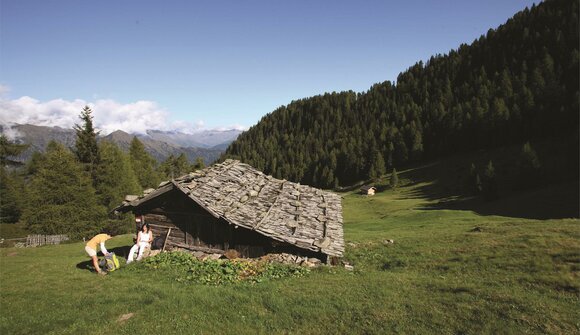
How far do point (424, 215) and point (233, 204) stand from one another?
32049 mm

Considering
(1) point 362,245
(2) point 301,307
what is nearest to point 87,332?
(2) point 301,307

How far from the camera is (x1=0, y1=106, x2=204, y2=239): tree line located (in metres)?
39.5

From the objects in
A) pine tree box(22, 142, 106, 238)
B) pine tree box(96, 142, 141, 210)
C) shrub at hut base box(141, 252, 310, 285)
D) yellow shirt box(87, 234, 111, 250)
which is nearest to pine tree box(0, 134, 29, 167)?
pine tree box(96, 142, 141, 210)

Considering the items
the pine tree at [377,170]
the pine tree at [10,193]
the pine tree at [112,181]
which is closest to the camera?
the pine tree at [112,181]

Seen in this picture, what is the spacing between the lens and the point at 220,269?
16.3 meters

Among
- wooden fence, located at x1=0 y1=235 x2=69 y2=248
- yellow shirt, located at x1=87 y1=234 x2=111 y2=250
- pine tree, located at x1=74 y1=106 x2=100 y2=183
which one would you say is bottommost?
wooden fence, located at x1=0 y1=235 x2=69 y2=248

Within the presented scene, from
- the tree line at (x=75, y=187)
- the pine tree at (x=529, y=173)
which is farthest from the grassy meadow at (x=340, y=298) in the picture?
the pine tree at (x=529, y=173)

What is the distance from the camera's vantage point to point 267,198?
24125mm

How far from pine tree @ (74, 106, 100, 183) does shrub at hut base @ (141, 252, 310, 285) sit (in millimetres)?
40143

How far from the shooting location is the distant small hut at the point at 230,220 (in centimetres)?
1877

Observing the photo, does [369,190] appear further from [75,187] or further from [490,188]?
[75,187]

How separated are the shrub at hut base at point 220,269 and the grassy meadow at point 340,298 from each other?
2.27 feet

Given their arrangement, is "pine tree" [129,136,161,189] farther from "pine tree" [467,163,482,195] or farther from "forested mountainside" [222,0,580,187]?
"pine tree" [467,163,482,195]

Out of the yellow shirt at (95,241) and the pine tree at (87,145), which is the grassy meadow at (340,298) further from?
the pine tree at (87,145)
